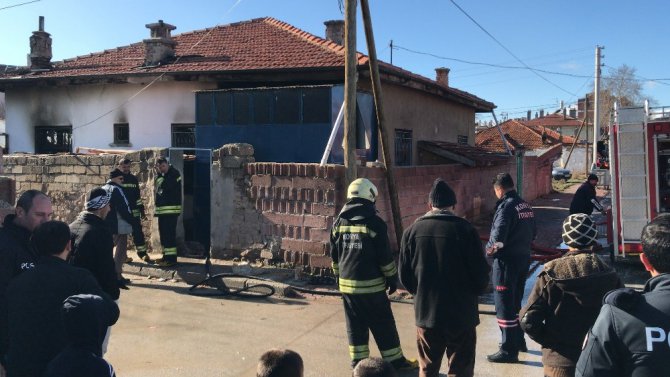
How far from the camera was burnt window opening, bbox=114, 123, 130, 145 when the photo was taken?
14.5 m

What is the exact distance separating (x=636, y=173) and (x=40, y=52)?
50.8ft

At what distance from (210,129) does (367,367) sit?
10.3m

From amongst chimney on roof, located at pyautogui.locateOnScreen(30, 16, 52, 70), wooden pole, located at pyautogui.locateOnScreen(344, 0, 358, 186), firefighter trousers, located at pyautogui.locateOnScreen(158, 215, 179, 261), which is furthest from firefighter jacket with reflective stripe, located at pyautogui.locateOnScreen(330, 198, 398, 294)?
chimney on roof, located at pyautogui.locateOnScreen(30, 16, 52, 70)

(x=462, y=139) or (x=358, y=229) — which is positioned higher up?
(x=462, y=139)

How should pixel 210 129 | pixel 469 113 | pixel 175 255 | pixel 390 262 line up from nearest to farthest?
pixel 390 262 < pixel 175 255 < pixel 210 129 < pixel 469 113

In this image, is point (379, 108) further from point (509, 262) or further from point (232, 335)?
point (232, 335)

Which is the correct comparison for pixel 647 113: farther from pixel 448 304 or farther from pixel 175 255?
pixel 175 255

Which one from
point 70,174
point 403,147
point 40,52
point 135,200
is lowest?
point 135,200

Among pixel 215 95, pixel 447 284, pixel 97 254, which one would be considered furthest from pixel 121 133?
pixel 447 284

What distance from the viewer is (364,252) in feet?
15.0

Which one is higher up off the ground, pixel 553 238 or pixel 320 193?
pixel 320 193

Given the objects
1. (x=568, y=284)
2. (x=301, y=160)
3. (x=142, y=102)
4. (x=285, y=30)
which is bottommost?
(x=568, y=284)

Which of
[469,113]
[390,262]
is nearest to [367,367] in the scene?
[390,262]

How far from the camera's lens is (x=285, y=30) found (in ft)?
50.5
